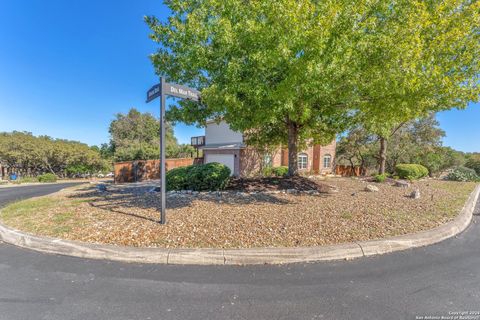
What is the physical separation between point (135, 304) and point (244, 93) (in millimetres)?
5013

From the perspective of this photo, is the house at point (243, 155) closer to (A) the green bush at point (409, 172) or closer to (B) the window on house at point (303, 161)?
(B) the window on house at point (303, 161)

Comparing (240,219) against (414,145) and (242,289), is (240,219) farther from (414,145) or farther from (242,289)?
(414,145)

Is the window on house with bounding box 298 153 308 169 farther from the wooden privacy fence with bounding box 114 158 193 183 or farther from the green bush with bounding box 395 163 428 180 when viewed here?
the wooden privacy fence with bounding box 114 158 193 183

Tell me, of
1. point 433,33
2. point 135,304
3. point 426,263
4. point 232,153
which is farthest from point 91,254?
point 232,153

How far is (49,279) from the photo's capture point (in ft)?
9.89

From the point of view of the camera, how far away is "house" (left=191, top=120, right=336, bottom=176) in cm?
1744

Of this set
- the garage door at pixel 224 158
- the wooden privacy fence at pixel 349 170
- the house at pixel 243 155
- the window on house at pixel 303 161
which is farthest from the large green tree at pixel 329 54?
the wooden privacy fence at pixel 349 170

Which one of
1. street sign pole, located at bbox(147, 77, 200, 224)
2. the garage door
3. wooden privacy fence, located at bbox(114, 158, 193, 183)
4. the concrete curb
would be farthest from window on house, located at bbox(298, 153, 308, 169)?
street sign pole, located at bbox(147, 77, 200, 224)

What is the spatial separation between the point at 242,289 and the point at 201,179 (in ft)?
19.9

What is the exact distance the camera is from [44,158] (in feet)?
82.5

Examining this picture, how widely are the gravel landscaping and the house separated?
9296mm

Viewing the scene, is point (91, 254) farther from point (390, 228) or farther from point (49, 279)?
point (390, 228)

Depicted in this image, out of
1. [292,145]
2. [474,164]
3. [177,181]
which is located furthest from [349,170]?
[177,181]

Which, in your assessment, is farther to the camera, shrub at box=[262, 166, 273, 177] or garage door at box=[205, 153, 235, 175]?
garage door at box=[205, 153, 235, 175]
